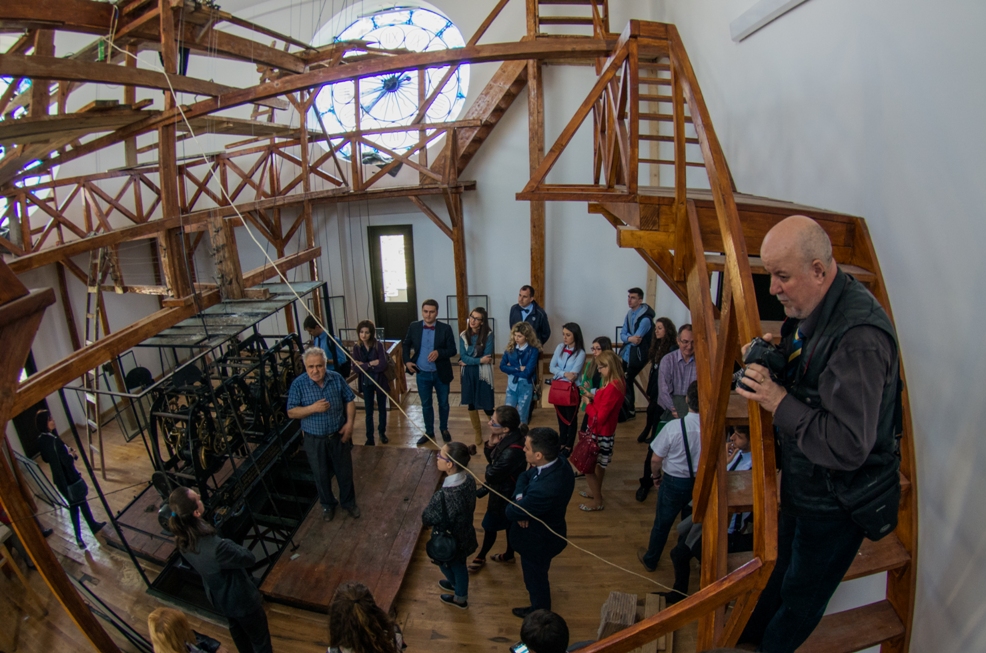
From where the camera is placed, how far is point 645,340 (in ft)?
17.3

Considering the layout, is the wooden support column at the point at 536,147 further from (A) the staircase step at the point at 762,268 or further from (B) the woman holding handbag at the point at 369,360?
(A) the staircase step at the point at 762,268

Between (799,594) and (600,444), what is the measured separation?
2228 mm

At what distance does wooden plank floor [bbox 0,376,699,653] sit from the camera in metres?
2.91

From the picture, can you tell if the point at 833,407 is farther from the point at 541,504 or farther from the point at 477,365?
the point at 477,365

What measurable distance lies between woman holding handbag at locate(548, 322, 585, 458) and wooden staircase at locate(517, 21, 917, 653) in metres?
1.85

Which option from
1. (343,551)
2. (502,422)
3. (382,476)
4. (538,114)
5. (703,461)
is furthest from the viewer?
(538,114)

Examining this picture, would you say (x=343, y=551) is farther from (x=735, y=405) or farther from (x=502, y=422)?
(x=735, y=405)

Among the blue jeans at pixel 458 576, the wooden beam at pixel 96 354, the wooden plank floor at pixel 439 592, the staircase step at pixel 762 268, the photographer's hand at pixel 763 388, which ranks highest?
the staircase step at pixel 762 268

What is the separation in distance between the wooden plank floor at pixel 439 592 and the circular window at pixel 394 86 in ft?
19.3

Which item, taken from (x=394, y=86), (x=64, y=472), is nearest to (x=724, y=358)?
(x=64, y=472)

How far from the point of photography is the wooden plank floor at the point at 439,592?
2906 mm

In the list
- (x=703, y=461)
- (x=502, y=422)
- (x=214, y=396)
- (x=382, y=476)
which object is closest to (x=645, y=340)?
(x=502, y=422)

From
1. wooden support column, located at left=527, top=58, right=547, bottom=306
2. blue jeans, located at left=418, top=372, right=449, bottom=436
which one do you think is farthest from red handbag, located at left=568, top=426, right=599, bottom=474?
wooden support column, located at left=527, top=58, right=547, bottom=306

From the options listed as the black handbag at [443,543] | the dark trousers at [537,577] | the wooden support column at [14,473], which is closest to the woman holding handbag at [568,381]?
the dark trousers at [537,577]
